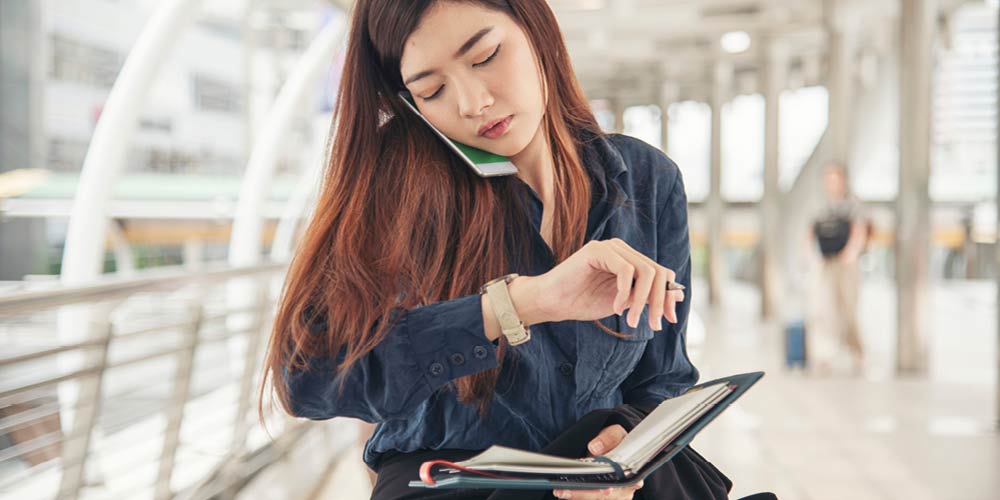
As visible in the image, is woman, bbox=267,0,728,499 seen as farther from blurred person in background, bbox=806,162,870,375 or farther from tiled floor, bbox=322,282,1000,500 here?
blurred person in background, bbox=806,162,870,375

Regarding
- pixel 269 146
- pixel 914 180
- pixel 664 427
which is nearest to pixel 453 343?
pixel 664 427

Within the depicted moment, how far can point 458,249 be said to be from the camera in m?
1.33

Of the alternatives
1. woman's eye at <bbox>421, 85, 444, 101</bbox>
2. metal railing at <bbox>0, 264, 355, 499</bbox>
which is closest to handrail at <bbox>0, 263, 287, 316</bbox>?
metal railing at <bbox>0, 264, 355, 499</bbox>

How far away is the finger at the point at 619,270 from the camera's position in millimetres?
1054

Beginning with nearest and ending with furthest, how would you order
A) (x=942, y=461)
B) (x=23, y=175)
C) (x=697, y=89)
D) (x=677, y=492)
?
(x=677, y=492)
(x=23, y=175)
(x=942, y=461)
(x=697, y=89)

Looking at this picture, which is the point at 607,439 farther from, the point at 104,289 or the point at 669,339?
the point at 104,289

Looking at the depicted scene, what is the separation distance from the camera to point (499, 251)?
1.33 m

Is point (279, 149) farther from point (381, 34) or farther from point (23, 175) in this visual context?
point (381, 34)

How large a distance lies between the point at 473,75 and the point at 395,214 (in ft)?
0.73

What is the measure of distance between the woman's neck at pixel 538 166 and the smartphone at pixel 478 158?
57mm

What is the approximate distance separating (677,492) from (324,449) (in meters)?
3.68

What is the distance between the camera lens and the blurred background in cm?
310

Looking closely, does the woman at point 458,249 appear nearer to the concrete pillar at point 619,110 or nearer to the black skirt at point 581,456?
the black skirt at point 581,456

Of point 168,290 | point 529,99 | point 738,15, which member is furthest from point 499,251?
point 738,15
